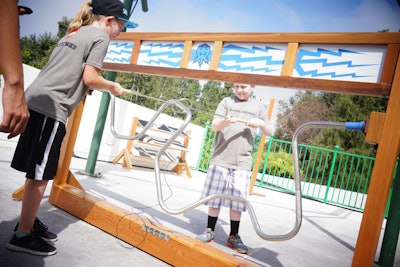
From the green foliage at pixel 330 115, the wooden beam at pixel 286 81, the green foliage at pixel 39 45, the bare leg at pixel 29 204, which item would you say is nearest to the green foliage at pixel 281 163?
the green foliage at pixel 330 115

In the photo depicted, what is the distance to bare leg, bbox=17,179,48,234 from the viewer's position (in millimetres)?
1474

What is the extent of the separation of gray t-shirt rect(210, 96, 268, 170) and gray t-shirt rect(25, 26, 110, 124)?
1.01m

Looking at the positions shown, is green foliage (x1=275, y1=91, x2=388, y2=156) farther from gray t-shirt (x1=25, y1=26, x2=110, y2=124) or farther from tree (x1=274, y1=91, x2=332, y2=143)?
gray t-shirt (x1=25, y1=26, x2=110, y2=124)

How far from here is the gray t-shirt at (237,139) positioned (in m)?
2.15

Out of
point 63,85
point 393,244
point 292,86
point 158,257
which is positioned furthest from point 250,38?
point 393,244

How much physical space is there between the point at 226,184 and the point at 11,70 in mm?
1693

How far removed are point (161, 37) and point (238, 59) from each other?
74cm

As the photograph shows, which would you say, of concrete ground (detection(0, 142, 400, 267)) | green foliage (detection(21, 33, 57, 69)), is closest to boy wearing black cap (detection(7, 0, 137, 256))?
concrete ground (detection(0, 142, 400, 267))

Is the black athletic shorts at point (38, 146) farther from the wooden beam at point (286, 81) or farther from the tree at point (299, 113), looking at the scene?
the tree at point (299, 113)

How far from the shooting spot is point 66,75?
4.90ft

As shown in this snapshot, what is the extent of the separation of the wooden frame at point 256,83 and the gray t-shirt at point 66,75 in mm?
653

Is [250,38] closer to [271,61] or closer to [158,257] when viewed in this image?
[271,61]

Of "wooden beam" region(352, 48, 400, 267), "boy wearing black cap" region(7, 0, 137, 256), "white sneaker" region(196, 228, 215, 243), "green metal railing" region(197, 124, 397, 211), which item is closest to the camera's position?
"wooden beam" region(352, 48, 400, 267)

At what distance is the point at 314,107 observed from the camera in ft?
72.2
